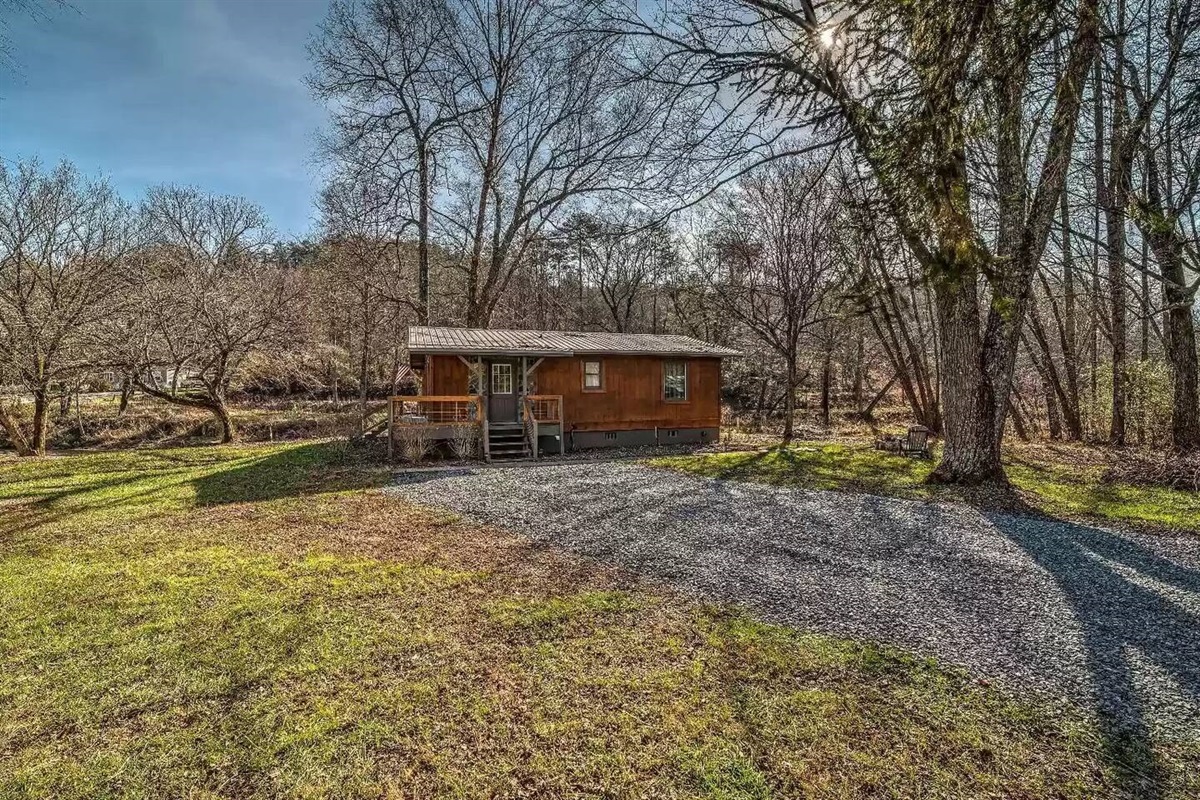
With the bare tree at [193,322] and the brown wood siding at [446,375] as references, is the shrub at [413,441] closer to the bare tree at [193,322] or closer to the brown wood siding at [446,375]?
the brown wood siding at [446,375]

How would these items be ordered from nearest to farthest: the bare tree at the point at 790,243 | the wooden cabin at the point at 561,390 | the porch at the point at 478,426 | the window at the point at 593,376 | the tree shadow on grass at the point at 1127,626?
the tree shadow on grass at the point at 1127,626, the porch at the point at 478,426, the wooden cabin at the point at 561,390, the window at the point at 593,376, the bare tree at the point at 790,243

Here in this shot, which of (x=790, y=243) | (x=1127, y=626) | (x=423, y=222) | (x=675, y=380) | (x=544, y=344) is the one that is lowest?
(x=1127, y=626)

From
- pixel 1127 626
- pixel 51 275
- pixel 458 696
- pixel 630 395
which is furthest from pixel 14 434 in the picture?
pixel 1127 626

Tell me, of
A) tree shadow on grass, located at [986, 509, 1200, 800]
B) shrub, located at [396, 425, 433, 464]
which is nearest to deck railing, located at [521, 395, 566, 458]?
shrub, located at [396, 425, 433, 464]

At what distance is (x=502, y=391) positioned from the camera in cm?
1398

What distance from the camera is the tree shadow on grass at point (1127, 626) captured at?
248cm

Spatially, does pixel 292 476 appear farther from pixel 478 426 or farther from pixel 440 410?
pixel 440 410

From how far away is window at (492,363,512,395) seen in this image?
14.0m

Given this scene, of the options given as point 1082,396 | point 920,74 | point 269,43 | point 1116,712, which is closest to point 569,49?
point 920,74

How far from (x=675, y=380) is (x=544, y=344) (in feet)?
12.9

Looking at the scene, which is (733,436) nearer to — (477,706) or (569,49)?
(569,49)

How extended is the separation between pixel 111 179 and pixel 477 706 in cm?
1770

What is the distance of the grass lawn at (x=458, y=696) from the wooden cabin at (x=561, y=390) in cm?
769

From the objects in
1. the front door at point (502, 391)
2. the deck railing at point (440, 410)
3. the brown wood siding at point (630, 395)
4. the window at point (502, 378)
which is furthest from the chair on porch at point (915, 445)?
the deck railing at point (440, 410)
